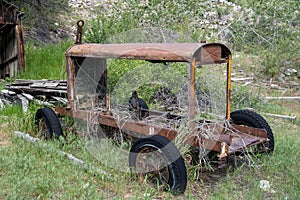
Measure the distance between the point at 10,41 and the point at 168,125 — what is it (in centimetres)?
694

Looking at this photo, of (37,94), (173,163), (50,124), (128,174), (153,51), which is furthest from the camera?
(37,94)

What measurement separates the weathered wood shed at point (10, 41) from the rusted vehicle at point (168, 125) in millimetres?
4558

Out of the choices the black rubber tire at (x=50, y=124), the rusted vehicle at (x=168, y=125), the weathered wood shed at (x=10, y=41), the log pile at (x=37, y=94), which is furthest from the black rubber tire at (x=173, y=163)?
the weathered wood shed at (x=10, y=41)

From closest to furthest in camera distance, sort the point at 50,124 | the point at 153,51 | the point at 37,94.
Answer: the point at 153,51
the point at 50,124
the point at 37,94

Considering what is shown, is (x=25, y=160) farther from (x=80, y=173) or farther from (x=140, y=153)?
(x=140, y=153)

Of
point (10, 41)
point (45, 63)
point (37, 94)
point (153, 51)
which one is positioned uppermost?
point (10, 41)

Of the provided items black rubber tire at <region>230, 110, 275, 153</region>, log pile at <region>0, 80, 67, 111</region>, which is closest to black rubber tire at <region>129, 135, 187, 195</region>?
black rubber tire at <region>230, 110, 275, 153</region>

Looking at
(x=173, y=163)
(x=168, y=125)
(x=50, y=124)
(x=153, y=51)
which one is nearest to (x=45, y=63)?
(x=50, y=124)

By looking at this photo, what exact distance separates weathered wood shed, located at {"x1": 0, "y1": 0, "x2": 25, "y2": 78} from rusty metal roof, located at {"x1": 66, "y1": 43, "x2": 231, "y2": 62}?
482 cm

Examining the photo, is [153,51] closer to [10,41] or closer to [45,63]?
[45,63]

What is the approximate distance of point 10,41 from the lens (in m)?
10.3

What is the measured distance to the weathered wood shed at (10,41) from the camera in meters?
9.38

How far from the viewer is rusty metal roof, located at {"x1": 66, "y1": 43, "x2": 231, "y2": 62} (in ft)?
13.5

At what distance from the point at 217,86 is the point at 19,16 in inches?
229
